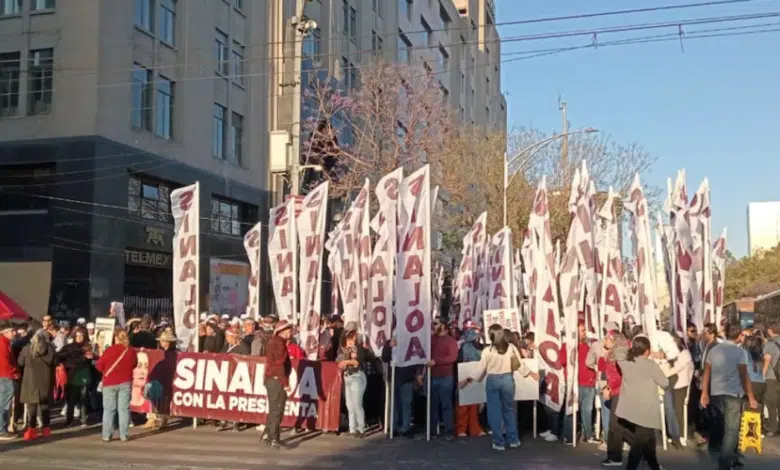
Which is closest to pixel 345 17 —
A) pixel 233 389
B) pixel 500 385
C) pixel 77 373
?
pixel 77 373

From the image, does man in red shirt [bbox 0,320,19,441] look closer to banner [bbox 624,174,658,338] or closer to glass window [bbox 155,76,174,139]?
banner [bbox 624,174,658,338]

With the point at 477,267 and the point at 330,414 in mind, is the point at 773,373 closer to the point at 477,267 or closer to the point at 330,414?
the point at 330,414

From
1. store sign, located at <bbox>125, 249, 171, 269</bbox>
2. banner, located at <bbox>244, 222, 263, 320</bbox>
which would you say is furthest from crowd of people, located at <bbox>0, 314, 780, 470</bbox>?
store sign, located at <bbox>125, 249, 171, 269</bbox>

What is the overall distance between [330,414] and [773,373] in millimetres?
7344

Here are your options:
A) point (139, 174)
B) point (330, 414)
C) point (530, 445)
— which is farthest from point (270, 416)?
point (139, 174)

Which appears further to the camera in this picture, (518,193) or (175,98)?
(518,193)

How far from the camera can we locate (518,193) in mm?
38688

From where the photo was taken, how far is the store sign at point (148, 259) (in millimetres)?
26344

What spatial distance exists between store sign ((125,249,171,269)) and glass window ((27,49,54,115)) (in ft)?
16.1

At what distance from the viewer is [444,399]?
1361 cm

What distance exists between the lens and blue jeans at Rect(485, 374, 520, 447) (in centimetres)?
1238

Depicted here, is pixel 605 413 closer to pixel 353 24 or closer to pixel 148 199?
pixel 148 199

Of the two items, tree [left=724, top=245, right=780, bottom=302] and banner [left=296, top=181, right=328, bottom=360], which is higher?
tree [left=724, top=245, right=780, bottom=302]

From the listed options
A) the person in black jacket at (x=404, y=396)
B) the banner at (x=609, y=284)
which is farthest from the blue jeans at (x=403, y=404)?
the banner at (x=609, y=284)
